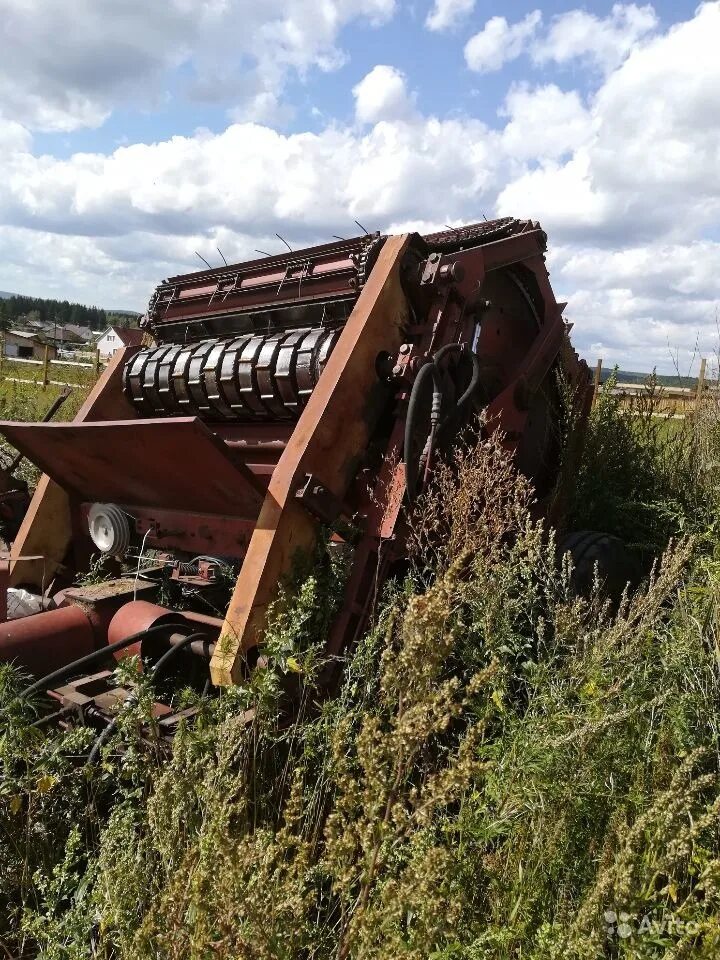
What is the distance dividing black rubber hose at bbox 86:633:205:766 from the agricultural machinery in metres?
0.03

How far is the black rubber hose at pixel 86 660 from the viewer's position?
264 centimetres

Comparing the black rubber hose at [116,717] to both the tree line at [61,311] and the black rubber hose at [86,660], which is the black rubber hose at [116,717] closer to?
the black rubber hose at [86,660]

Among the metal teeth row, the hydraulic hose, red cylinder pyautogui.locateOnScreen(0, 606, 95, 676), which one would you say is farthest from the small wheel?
red cylinder pyautogui.locateOnScreen(0, 606, 95, 676)

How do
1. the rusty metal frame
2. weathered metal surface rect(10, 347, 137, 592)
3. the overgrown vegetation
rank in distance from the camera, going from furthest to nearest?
weathered metal surface rect(10, 347, 137, 592), the rusty metal frame, the overgrown vegetation

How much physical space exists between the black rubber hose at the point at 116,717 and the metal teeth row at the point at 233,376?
1371 millimetres

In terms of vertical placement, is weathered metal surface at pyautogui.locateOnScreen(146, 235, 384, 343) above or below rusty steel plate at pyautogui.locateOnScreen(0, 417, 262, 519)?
above

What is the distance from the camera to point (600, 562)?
4008 mm

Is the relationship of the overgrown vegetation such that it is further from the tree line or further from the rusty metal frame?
the tree line

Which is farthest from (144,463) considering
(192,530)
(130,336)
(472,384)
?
(130,336)

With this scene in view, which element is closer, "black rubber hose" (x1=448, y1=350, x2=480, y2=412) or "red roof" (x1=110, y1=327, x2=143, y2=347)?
"black rubber hose" (x1=448, y1=350, x2=480, y2=412)

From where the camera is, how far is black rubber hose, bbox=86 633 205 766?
92.1 inches

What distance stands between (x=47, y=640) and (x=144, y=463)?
88 centimetres

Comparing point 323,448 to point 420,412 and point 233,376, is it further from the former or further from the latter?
point 233,376

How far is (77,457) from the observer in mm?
3697
